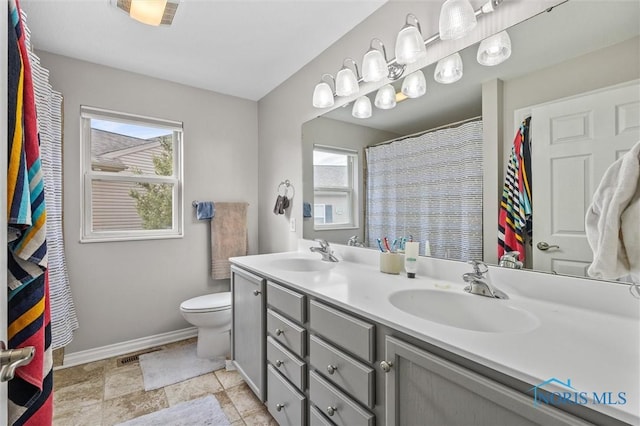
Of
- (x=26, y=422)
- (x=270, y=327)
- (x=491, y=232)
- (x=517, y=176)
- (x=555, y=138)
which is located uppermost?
(x=555, y=138)

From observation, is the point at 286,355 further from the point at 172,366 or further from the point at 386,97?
the point at 386,97

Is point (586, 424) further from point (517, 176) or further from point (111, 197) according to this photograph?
point (111, 197)

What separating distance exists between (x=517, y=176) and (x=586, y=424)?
0.86 meters

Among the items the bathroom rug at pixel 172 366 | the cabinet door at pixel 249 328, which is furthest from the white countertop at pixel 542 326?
the bathroom rug at pixel 172 366

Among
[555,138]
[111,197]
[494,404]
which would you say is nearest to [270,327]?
[494,404]

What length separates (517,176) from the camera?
3.78ft

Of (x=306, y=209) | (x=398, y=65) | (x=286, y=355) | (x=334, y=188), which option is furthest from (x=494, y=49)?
(x=286, y=355)

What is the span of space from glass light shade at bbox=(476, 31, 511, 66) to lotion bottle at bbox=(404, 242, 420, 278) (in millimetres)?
850

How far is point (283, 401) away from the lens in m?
1.45

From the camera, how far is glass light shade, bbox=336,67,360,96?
1795 millimetres

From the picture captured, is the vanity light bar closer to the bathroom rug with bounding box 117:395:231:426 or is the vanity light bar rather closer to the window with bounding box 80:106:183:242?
the window with bounding box 80:106:183:242

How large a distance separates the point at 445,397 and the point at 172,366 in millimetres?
2130

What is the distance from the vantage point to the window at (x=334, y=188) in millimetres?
1971

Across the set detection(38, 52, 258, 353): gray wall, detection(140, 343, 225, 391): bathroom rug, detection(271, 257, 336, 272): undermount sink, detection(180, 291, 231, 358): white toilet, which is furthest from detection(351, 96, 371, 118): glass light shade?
detection(140, 343, 225, 391): bathroom rug
